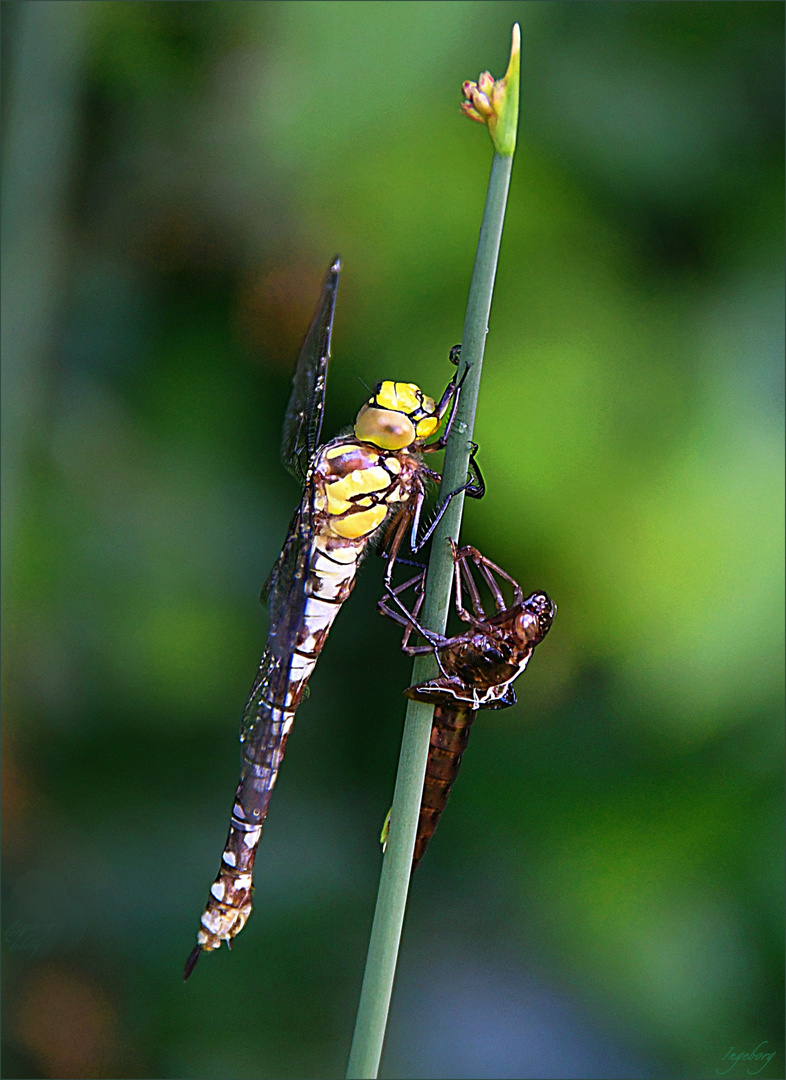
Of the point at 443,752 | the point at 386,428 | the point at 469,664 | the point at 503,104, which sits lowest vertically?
the point at 443,752

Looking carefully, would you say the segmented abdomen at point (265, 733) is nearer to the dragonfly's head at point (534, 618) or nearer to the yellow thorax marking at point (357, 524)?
the yellow thorax marking at point (357, 524)

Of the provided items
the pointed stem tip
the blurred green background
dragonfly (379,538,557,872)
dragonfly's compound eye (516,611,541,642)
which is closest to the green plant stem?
the pointed stem tip

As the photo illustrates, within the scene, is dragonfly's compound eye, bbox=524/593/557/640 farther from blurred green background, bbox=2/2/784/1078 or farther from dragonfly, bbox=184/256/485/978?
blurred green background, bbox=2/2/784/1078

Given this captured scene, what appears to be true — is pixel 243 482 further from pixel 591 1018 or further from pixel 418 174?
pixel 591 1018

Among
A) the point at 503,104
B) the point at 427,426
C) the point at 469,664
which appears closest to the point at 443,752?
the point at 469,664

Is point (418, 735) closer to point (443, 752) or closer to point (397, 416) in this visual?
point (443, 752)

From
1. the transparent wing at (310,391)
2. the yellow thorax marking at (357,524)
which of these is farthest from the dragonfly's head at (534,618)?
the transparent wing at (310,391)
